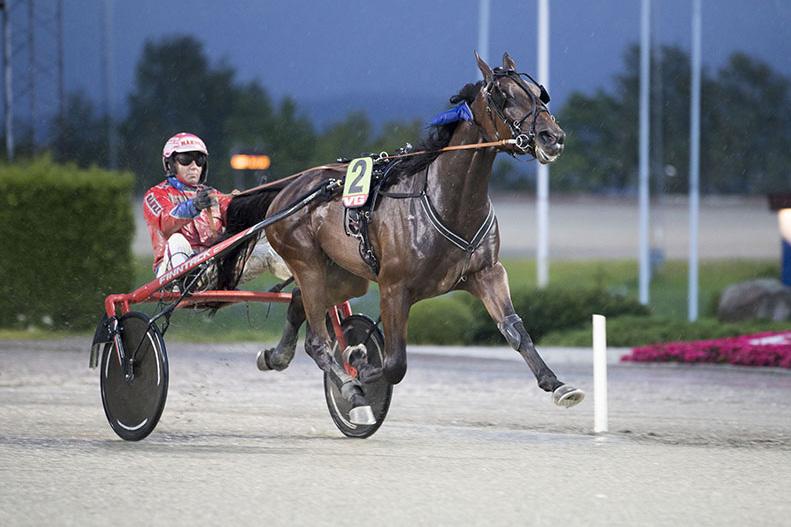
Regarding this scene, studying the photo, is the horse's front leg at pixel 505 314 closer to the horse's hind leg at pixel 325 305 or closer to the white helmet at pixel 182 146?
Answer: the horse's hind leg at pixel 325 305

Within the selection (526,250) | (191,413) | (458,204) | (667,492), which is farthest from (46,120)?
(526,250)

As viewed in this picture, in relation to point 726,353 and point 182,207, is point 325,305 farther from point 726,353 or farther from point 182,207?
point 726,353

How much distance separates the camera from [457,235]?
316 inches

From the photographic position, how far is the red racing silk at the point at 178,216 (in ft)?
30.0

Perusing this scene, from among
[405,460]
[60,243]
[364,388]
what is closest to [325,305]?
[364,388]

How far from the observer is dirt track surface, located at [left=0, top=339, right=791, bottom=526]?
6.24 m

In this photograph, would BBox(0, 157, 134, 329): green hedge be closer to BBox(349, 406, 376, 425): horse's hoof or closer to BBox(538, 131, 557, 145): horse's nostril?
BBox(349, 406, 376, 425): horse's hoof

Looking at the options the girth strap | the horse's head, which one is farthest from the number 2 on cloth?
the horse's head

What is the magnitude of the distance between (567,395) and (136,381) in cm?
279

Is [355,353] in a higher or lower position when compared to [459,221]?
lower

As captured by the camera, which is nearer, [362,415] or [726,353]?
[362,415]

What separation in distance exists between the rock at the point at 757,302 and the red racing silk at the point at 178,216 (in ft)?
56.0

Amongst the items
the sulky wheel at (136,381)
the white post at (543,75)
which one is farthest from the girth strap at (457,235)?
the white post at (543,75)

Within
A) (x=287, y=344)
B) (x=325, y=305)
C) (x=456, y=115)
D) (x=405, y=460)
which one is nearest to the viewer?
(x=405, y=460)
